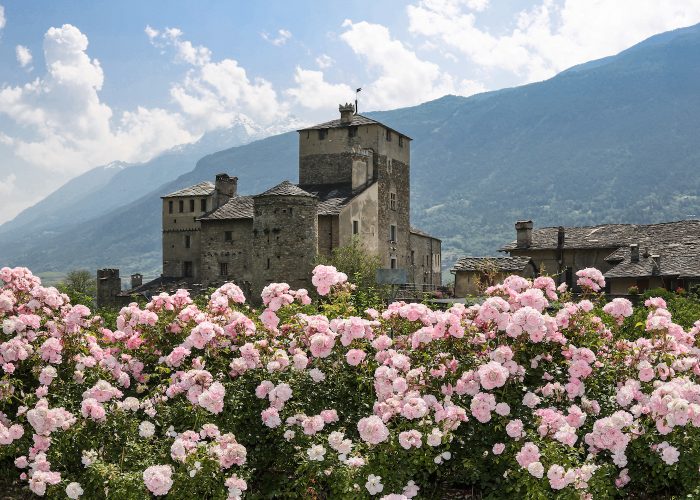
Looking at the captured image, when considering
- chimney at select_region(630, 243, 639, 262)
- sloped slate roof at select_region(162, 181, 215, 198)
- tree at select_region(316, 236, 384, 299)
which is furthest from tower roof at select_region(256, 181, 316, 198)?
chimney at select_region(630, 243, 639, 262)

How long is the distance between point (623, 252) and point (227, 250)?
84.1ft

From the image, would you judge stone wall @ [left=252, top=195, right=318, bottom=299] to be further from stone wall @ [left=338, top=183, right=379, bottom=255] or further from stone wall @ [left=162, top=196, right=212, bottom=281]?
stone wall @ [left=162, top=196, right=212, bottom=281]

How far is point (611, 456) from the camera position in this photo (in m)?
8.02

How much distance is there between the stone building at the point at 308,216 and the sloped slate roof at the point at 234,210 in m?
0.08

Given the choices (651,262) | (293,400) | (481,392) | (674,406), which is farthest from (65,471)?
(651,262)

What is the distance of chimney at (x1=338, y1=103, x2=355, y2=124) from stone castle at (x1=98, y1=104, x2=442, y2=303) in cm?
9

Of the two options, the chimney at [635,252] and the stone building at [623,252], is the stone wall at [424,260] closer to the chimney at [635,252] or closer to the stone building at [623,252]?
the stone building at [623,252]

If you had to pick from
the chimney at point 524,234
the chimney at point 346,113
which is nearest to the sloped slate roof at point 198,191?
the chimney at point 346,113

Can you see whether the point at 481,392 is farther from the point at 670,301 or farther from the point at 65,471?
the point at 670,301

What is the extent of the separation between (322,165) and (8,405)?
1836 inches

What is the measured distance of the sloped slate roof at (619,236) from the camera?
1936 inches

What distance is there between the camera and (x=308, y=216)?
45031 mm

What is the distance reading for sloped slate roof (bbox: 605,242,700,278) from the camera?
40.6 metres

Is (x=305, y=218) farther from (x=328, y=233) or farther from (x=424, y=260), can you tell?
(x=424, y=260)
